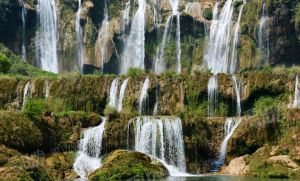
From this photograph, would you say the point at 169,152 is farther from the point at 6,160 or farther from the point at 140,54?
the point at 140,54

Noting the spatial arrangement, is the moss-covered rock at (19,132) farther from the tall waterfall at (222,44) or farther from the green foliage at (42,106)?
the tall waterfall at (222,44)

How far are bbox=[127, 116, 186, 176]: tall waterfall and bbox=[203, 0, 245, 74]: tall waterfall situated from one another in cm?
2686

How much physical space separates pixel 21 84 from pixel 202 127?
2082 centimetres

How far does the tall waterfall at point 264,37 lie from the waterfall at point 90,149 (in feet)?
100

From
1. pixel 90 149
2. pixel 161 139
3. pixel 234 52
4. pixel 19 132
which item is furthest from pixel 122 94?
pixel 234 52

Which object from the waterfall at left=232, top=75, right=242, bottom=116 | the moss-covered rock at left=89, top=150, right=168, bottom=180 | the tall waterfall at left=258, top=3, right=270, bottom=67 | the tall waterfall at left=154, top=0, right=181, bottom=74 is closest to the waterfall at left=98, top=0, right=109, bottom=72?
the tall waterfall at left=154, top=0, right=181, bottom=74

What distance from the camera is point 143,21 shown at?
8375cm

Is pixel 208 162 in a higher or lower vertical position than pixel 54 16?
lower

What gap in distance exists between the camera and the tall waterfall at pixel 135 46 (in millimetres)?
82375

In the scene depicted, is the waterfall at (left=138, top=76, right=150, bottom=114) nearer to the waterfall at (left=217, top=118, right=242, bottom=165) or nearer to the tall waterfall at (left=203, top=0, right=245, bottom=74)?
the waterfall at (left=217, top=118, right=242, bottom=165)

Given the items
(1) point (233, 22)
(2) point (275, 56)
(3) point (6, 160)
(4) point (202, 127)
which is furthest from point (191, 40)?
(3) point (6, 160)

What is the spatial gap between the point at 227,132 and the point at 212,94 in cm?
813

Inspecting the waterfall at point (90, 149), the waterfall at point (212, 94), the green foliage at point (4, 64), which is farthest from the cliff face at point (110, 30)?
the waterfall at point (90, 149)

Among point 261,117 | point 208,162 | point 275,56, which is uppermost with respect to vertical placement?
point 275,56
